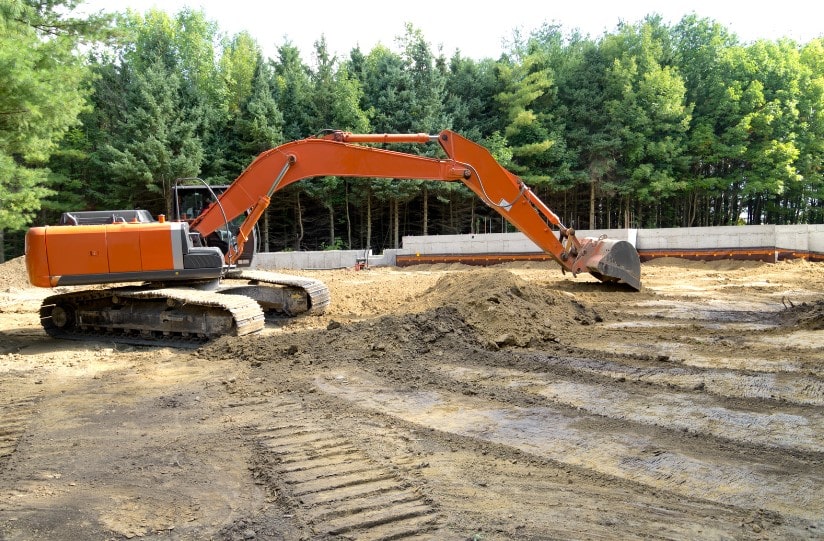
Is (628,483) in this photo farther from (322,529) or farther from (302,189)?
(302,189)

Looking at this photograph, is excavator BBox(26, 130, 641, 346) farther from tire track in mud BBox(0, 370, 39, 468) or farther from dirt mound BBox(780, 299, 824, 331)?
dirt mound BBox(780, 299, 824, 331)

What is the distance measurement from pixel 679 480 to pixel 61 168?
105 ft

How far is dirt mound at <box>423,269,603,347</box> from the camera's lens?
7797 mm

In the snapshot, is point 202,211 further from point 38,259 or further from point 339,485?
point 339,485

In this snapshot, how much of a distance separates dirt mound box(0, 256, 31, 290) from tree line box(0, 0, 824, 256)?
24.8 ft

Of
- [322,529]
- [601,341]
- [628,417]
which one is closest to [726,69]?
[601,341]

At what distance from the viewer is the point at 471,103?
105 feet

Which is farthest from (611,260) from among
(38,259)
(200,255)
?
(38,259)

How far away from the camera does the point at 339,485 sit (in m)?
3.51

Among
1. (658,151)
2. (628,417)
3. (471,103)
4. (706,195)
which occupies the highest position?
(471,103)

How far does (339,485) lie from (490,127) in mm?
30409

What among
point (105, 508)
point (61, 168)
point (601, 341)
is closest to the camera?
point (105, 508)

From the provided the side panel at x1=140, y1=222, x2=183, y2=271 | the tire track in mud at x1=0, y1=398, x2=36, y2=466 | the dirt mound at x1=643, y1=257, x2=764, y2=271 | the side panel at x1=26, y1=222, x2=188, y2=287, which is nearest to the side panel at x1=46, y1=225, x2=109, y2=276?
the side panel at x1=26, y1=222, x2=188, y2=287

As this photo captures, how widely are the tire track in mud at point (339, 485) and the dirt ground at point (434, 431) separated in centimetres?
1
